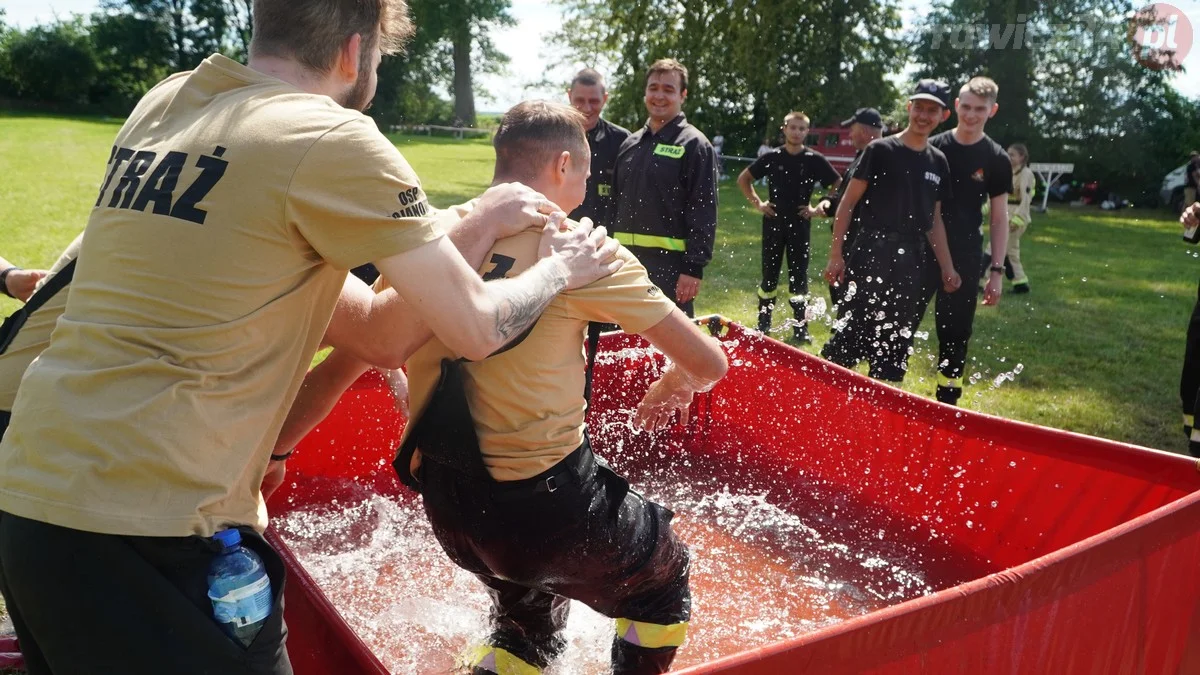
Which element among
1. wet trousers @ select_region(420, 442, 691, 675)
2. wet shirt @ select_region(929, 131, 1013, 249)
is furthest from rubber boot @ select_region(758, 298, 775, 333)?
wet trousers @ select_region(420, 442, 691, 675)

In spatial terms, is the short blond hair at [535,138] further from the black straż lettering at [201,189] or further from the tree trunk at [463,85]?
the tree trunk at [463,85]

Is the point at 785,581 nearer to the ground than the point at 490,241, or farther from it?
nearer to the ground

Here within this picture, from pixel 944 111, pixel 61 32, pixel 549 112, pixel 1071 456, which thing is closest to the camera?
pixel 549 112

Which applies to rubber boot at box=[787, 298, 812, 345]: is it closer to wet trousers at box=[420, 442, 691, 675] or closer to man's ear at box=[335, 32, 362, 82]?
wet trousers at box=[420, 442, 691, 675]

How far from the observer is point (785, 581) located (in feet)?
13.1

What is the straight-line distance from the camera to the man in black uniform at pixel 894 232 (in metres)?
5.80

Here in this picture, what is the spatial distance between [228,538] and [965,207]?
18.0ft

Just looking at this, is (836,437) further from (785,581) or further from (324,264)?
(324,264)

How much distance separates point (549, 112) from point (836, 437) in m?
A: 2.77

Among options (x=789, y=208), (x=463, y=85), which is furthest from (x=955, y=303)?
(x=463, y=85)

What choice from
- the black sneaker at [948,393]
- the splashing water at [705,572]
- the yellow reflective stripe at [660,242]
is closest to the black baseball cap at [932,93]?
the yellow reflective stripe at [660,242]

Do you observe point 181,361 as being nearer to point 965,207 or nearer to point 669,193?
point 669,193

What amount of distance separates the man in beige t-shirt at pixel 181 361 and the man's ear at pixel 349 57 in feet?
0.50

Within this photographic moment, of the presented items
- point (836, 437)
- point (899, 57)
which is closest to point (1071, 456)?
point (836, 437)
